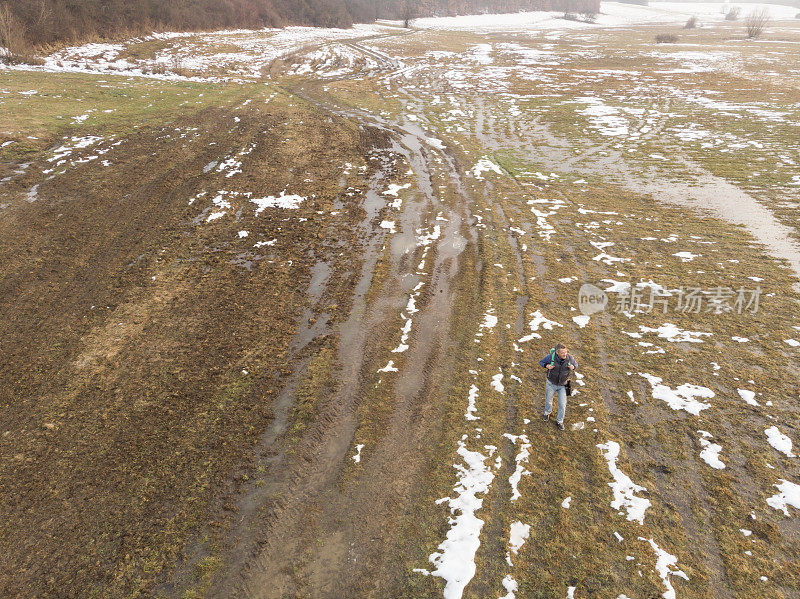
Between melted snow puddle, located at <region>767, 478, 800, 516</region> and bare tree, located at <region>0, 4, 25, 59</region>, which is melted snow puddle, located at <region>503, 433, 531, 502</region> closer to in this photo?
melted snow puddle, located at <region>767, 478, 800, 516</region>

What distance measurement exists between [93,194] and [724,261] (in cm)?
2418

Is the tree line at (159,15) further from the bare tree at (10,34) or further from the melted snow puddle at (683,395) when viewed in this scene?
the melted snow puddle at (683,395)

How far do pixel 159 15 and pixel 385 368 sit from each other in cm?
6171

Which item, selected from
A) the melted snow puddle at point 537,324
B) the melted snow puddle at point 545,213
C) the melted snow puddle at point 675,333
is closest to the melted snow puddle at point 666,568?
the melted snow puddle at point 537,324

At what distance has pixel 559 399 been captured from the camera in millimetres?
8297

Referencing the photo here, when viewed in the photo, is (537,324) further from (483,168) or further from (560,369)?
(483,168)

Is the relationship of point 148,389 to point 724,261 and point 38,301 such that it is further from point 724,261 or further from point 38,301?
point 724,261

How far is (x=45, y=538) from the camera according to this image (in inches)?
251

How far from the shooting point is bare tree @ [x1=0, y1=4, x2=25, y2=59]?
3184 cm

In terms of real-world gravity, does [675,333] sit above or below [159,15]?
below

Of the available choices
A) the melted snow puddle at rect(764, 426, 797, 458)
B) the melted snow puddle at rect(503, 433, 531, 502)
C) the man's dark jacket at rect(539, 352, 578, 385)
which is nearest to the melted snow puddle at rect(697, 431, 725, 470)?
the melted snow puddle at rect(764, 426, 797, 458)

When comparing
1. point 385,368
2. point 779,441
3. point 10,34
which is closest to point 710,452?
point 779,441

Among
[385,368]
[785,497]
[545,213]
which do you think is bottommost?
[785,497]

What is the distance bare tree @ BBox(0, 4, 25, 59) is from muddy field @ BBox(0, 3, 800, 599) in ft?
51.6
